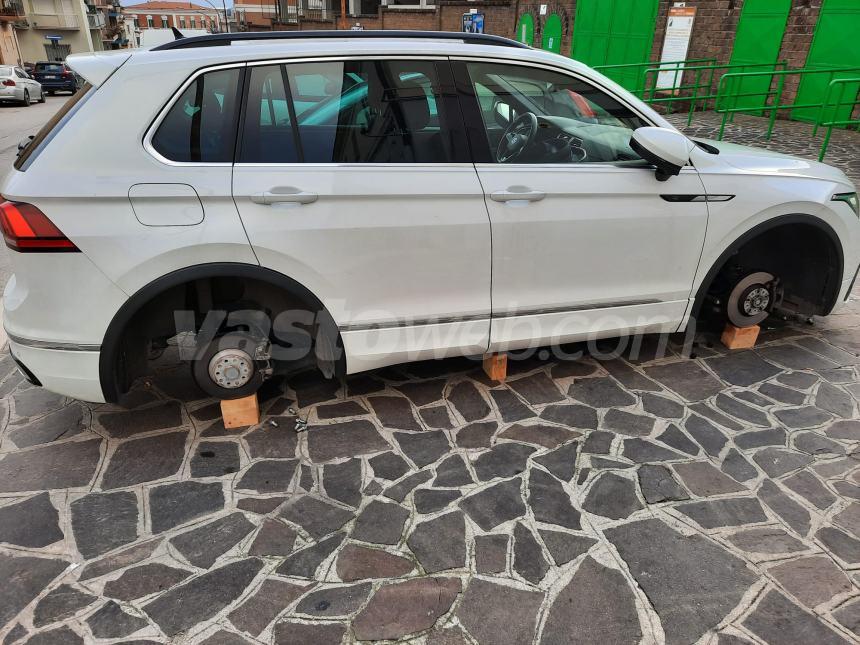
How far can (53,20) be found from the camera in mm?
51812

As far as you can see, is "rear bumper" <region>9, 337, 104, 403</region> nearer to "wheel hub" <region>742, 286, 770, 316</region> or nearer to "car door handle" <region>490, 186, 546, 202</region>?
"car door handle" <region>490, 186, 546, 202</region>

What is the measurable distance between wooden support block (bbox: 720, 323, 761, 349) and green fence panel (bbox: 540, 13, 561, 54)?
21.5m

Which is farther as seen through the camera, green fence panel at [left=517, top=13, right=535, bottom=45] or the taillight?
green fence panel at [left=517, top=13, right=535, bottom=45]

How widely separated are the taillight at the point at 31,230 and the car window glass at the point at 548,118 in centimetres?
209

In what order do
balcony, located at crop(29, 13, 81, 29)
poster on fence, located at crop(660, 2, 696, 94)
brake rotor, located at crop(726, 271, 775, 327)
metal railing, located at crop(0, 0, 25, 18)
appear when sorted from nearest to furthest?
1. brake rotor, located at crop(726, 271, 775, 327)
2. poster on fence, located at crop(660, 2, 696, 94)
3. metal railing, located at crop(0, 0, 25, 18)
4. balcony, located at crop(29, 13, 81, 29)

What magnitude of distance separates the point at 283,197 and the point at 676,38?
53.3ft

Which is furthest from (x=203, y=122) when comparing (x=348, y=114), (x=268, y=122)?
(x=348, y=114)

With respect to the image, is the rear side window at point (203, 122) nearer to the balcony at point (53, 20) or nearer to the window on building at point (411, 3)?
the window on building at point (411, 3)

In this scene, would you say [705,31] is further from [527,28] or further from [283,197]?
[283,197]

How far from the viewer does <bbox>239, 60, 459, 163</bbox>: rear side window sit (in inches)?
110

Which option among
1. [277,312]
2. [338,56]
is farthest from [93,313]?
[338,56]

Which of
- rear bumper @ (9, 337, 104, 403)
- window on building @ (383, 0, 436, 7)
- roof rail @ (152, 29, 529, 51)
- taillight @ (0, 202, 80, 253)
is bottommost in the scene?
rear bumper @ (9, 337, 104, 403)

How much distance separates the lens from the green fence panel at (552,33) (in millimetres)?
22781

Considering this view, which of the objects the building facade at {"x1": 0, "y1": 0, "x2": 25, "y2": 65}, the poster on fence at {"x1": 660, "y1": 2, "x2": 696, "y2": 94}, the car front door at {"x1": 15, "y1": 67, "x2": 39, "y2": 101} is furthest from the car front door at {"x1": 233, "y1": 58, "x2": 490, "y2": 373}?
the building facade at {"x1": 0, "y1": 0, "x2": 25, "y2": 65}
